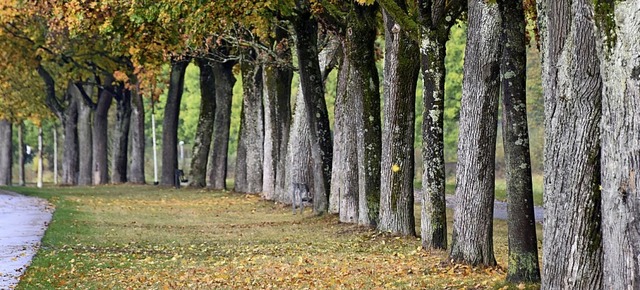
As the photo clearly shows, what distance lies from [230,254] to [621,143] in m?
12.0

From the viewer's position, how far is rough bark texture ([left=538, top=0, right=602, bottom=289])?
10961 mm

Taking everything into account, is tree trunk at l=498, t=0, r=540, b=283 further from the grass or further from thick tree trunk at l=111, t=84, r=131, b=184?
thick tree trunk at l=111, t=84, r=131, b=184

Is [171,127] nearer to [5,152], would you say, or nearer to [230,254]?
[5,152]

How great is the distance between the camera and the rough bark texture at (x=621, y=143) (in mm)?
9520

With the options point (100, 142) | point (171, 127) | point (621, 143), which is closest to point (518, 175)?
point (621, 143)

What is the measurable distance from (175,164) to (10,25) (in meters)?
8.06

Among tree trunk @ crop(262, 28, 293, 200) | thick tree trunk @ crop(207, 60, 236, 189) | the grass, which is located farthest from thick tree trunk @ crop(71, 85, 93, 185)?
the grass

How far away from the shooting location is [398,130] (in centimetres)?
2209

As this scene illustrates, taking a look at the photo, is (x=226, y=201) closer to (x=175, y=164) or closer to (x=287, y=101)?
(x=287, y=101)

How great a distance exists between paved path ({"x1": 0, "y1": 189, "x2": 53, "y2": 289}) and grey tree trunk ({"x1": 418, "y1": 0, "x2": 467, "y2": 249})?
6.15m

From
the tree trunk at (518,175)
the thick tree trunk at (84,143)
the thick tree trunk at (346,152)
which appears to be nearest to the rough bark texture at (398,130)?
the thick tree trunk at (346,152)

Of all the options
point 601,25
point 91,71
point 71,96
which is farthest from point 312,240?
point 71,96

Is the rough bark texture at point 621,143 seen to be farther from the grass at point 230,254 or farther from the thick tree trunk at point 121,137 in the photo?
the thick tree trunk at point 121,137

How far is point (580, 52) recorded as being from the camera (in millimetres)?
11000
